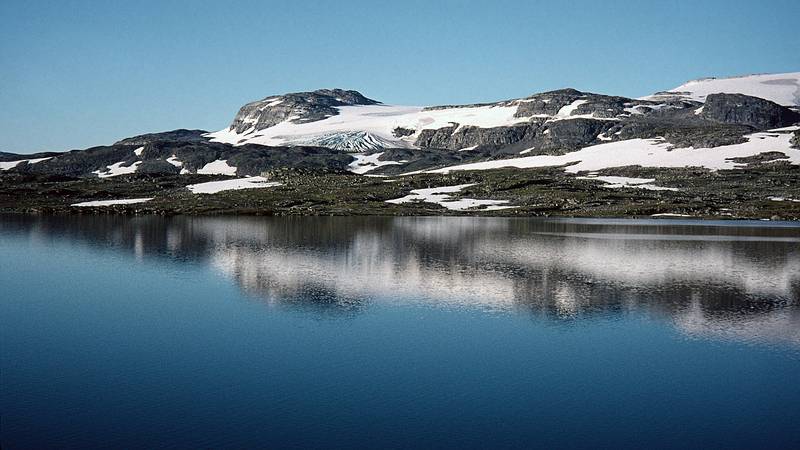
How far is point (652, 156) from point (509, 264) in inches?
4934

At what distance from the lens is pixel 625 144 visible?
190 meters

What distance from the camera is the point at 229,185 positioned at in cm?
15738

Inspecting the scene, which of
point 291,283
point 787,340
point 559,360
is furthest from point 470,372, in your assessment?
point 291,283

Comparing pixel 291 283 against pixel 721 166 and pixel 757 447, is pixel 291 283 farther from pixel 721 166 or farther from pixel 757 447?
pixel 721 166

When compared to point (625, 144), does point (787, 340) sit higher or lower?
lower

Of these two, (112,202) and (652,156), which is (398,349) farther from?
(652,156)

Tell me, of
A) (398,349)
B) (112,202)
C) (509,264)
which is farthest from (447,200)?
(398,349)

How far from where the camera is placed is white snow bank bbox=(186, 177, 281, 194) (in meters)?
151

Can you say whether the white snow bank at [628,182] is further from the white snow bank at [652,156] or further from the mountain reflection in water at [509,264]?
the mountain reflection in water at [509,264]

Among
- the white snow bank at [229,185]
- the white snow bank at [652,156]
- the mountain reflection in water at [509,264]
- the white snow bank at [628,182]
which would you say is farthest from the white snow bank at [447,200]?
the white snow bank at [652,156]

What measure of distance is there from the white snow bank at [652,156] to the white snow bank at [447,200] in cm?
3388

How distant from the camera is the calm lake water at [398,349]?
2117 cm

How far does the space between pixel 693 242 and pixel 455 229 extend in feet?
90.4

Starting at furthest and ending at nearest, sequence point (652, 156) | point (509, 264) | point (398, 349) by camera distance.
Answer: point (652, 156) → point (509, 264) → point (398, 349)
